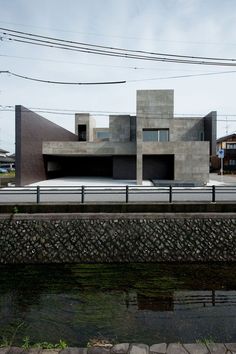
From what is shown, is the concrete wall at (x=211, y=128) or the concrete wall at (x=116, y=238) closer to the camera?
the concrete wall at (x=116, y=238)

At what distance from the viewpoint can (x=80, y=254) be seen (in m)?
9.82

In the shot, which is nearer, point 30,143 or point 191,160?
point 30,143

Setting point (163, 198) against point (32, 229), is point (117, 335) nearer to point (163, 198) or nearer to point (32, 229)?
point (32, 229)

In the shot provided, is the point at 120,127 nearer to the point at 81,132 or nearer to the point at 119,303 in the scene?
the point at 81,132

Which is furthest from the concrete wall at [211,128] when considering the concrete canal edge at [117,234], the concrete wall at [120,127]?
the concrete canal edge at [117,234]

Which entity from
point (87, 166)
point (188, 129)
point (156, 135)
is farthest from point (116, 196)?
point (87, 166)

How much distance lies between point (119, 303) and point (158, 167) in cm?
2246

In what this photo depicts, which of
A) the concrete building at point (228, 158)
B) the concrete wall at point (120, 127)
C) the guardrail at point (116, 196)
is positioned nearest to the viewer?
the guardrail at point (116, 196)

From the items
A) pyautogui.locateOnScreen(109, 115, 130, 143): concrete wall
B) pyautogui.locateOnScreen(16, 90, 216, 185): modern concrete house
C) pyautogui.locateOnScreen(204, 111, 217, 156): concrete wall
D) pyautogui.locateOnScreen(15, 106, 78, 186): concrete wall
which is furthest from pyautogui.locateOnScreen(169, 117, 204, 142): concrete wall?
pyautogui.locateOnScreen(15, 106, 78, 186): concrete wall

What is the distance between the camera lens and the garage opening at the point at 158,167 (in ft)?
94.0

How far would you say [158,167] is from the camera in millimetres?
28734

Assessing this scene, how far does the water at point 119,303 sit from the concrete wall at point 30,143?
13648 mm

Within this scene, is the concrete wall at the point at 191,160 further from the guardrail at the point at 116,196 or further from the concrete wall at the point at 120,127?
the guardrail at the point at 116,196

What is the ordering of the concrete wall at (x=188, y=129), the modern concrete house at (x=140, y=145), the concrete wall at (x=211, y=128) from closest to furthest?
the modern concrete house at (x=140, y=145), the concrete wall at (x=211, y=128), the concrete wall at (x=188, y=129)
